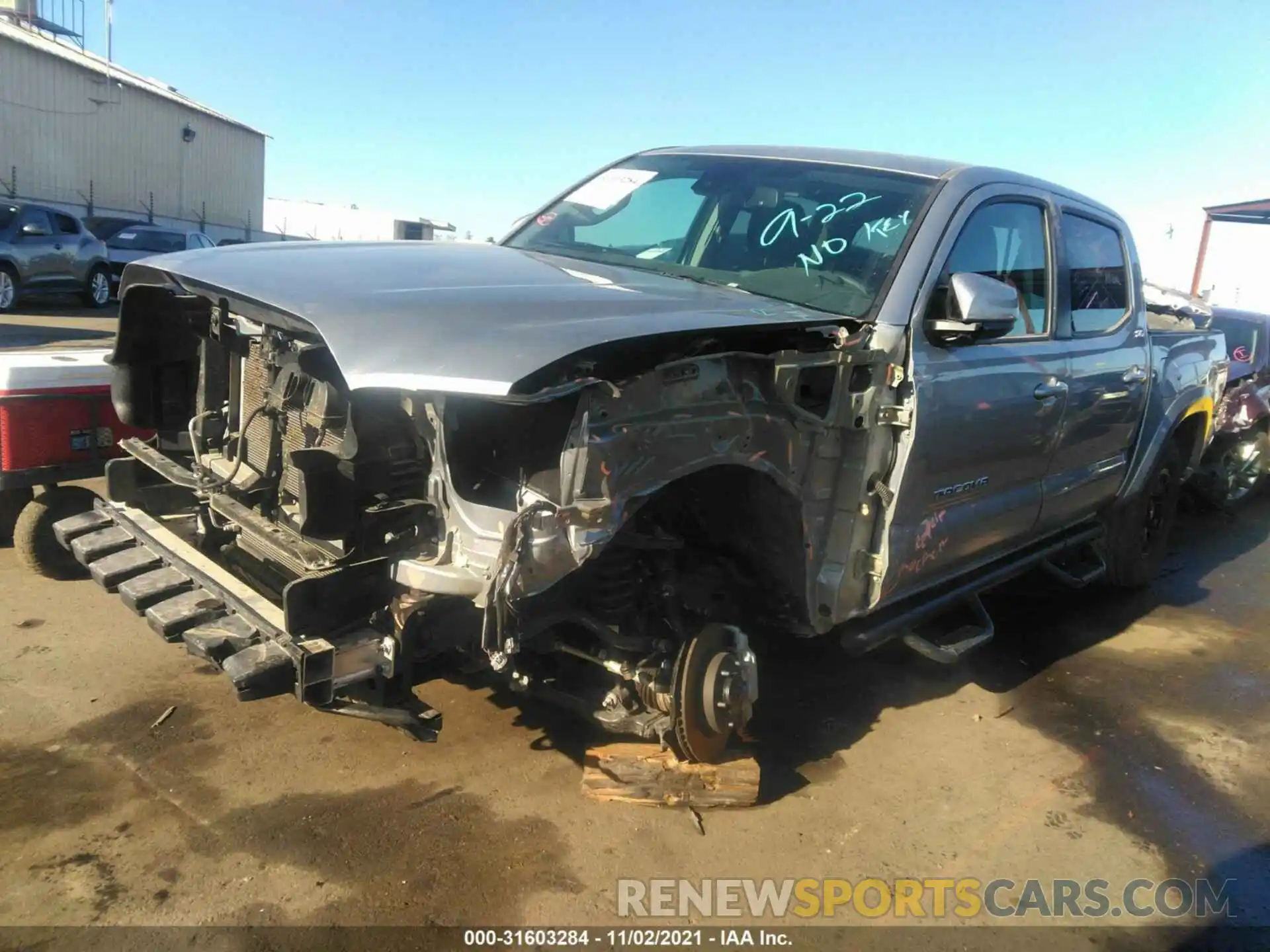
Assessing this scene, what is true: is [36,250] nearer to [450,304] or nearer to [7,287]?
[7,287]

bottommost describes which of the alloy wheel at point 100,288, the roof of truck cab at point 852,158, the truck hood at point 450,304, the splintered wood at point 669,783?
the splintered wood at point 669,783

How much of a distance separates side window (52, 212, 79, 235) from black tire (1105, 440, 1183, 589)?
49.6ft

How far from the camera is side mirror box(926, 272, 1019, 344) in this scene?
312 centimetres

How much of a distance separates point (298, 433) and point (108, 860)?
129cm

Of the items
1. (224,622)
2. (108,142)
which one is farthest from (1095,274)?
(108,142)

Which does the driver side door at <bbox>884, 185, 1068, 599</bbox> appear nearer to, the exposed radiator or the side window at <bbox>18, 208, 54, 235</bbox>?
the exposed radiator

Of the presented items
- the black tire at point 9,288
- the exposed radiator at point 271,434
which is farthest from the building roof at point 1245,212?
the black tire at point 9,288

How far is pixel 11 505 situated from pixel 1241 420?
27.9ft

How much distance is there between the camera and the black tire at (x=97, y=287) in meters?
15.4

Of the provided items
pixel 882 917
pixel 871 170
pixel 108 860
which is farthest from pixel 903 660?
pixel 108 860

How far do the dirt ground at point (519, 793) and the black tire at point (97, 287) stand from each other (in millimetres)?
12852

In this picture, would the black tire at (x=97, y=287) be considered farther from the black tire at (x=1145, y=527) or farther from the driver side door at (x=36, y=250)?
the black tire at (x=1145, y=527)

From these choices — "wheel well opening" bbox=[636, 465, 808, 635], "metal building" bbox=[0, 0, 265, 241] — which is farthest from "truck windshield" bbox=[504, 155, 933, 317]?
"metal building" bbox=[0, 0, 265, 241]

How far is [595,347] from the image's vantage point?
7.34 feet
